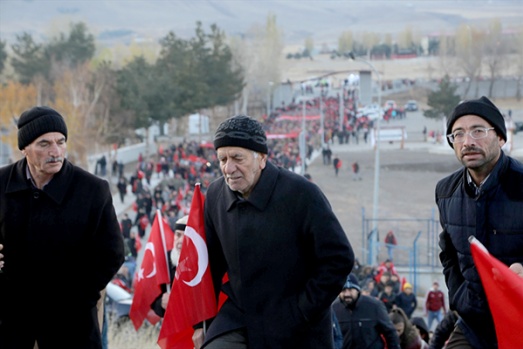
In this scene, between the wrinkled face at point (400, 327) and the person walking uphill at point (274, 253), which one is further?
the wrinkled face at point (400, 327)

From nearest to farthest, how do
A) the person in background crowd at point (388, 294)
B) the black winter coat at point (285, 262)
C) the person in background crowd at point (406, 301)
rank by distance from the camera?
1. the black winter coat at point (285, 262)
2. the person in background crowd at point (388, 294)
3. the person in background crowd at point (406, 301)

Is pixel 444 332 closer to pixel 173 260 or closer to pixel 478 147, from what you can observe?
pixel 478 147

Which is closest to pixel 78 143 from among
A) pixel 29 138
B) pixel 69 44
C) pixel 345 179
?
pixel 345 179

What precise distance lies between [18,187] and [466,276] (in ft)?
7.21

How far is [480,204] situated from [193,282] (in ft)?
4.72

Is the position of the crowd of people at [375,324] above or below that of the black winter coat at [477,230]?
below

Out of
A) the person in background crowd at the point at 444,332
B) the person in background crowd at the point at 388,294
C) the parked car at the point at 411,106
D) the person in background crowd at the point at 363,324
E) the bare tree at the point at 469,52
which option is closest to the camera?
the person in background crowd at the point at 444,332

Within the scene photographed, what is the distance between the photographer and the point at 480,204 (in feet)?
15.6

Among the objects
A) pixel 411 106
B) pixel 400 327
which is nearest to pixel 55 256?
pixel 400 327

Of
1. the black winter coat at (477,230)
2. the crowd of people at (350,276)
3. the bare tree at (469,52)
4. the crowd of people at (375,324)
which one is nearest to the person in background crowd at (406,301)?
the crowd of people at (350,276)

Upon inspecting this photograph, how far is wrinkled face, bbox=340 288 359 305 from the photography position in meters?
7.67

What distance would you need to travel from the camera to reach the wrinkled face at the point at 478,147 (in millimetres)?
4758

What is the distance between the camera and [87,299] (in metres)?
5.28

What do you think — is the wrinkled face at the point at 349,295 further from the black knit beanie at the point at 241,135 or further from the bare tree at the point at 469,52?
the bare tree at the point at 469,52
